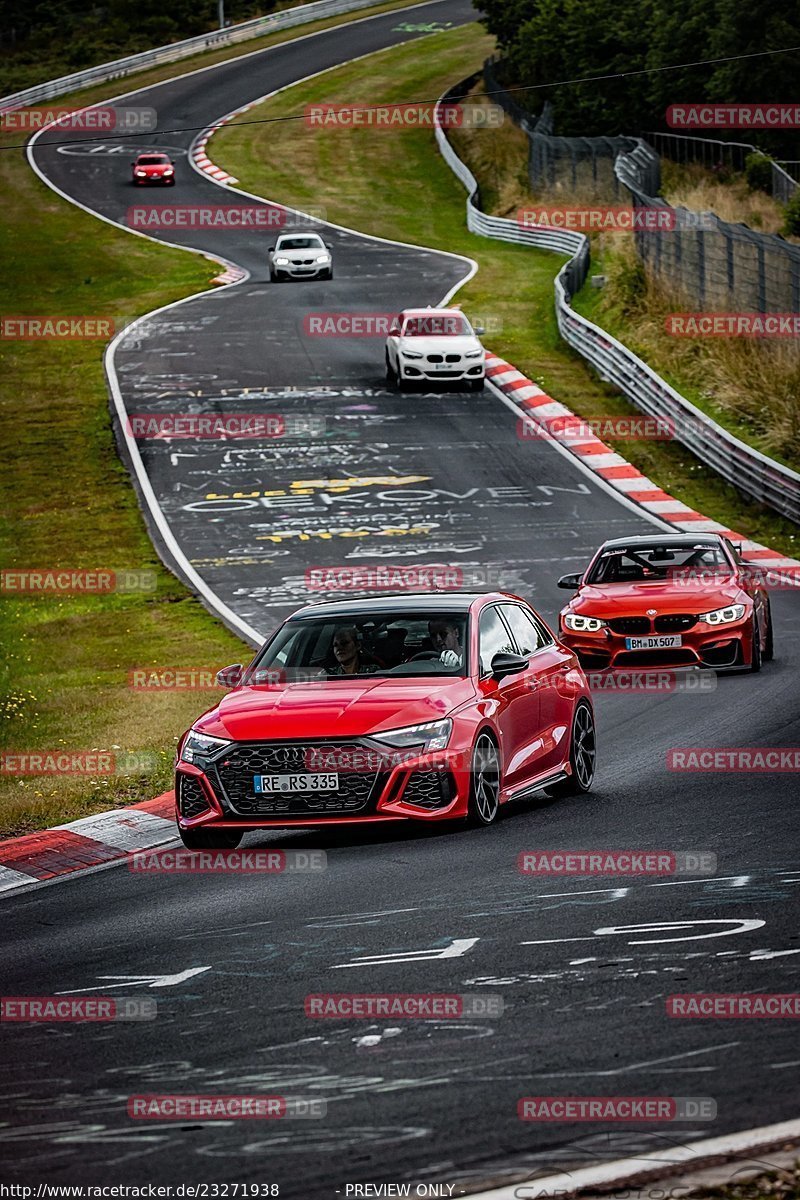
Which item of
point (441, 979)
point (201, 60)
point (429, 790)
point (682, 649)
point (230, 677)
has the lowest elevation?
point (682, 649)

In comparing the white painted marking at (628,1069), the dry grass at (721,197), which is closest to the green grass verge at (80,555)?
the white painted marking at (628,1069)

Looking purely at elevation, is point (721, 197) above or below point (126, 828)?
above

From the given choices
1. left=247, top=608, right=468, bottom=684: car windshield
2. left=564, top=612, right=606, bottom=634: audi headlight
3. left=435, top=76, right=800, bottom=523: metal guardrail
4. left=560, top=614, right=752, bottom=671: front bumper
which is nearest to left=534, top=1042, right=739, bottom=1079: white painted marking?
left=247, top=608, right=468, bottom=684: car windshield

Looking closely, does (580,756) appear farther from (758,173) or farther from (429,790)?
(758,173)

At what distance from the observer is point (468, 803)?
1112cm

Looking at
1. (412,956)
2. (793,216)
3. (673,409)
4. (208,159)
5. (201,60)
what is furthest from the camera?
(201,60)

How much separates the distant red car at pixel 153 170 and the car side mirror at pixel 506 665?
60917 millimetres

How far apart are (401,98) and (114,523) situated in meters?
58.2

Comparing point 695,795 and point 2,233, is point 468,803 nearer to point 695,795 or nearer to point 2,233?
point 695,795

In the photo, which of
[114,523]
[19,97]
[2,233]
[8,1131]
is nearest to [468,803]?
[8,1131]

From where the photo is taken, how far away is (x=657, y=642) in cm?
1825

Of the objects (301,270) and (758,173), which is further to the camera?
(301,270)

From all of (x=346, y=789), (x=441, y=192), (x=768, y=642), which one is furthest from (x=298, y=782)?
(x=441, y=192)

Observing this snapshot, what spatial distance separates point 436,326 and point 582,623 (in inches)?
828
